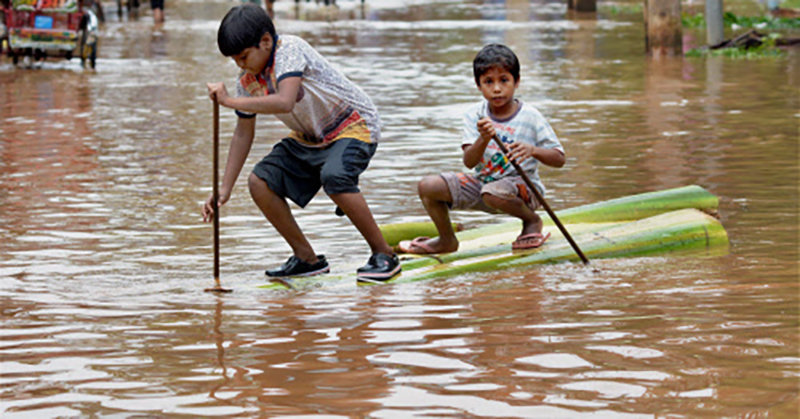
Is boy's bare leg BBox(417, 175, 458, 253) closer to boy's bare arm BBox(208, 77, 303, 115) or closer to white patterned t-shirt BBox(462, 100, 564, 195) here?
white patterned t-shirt BBox(462, 100, 564, 195)

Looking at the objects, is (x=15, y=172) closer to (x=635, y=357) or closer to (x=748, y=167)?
(x=748, y=167)

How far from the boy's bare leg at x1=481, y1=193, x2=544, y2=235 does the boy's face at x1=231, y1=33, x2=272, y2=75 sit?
1.22m

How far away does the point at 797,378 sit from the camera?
3.87 meters

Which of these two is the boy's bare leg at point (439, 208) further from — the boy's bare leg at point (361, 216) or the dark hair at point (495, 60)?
the dark hair at point (495, 60)

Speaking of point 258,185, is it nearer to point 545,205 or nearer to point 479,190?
point 479,190

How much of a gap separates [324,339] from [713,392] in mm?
1419

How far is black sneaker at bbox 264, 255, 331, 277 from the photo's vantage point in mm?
5855

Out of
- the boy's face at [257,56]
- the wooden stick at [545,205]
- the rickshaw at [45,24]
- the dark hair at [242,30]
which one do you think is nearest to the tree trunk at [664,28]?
the rickshaw at [45,24]

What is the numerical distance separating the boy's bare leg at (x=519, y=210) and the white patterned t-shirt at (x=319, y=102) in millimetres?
632

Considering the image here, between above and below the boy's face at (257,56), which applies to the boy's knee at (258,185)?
below

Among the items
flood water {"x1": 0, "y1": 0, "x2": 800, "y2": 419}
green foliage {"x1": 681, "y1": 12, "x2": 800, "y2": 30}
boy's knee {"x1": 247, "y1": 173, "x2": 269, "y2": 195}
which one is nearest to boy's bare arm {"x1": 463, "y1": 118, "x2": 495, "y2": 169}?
flood water {"x1": 0, "y1": 0, "x2": 800, "y2": 419}

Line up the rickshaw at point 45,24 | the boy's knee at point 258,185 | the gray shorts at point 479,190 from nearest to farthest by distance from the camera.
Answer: the boy's knee at point 258,185
the gray shorts at point 479,190
the rickshaw at point 45,24

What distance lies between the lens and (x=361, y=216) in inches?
226

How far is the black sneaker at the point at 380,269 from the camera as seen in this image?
5652mm
